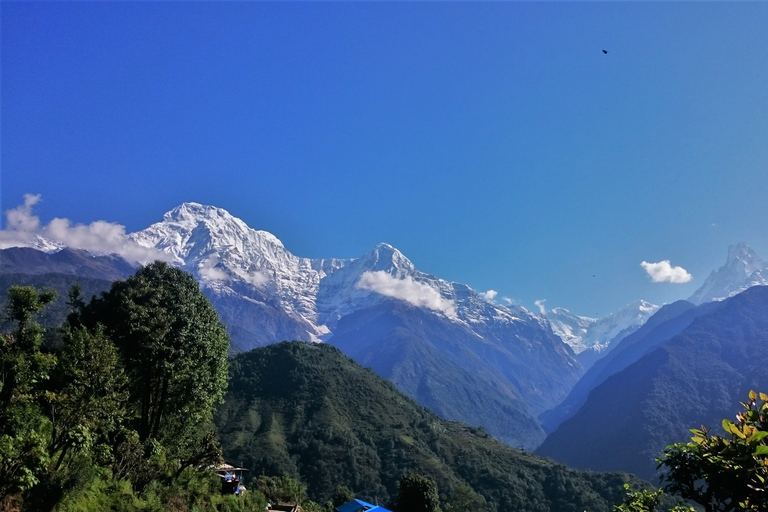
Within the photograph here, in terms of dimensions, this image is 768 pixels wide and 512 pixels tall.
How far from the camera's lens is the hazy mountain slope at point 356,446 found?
9625cm

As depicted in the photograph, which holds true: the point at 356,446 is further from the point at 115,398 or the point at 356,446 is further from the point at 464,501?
the point at 115,398

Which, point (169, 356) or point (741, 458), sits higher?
point (169, 356)

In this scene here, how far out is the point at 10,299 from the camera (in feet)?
47.5

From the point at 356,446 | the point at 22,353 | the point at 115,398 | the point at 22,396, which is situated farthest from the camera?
the point at 356,446

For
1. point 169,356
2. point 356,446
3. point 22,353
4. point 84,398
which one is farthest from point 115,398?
point 356,446

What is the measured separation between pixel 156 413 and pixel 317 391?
345ft

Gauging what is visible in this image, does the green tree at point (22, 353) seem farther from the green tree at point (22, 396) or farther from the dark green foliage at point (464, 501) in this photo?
the dark green foliage at point (464, 501)

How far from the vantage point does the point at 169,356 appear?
2088 cm

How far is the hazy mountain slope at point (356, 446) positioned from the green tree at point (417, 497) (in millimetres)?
42014

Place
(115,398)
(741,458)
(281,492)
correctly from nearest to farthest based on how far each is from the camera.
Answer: (741,458) → (115,398) → (281,492)

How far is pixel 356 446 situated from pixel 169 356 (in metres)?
92.7

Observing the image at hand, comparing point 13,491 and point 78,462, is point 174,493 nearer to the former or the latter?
point 78,462

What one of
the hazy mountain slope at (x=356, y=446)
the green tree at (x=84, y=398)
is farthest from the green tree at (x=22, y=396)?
the hazy mountain slope at (x=356, y=446)

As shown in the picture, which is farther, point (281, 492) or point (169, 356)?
point (281, 492)
